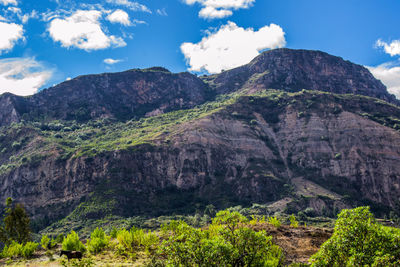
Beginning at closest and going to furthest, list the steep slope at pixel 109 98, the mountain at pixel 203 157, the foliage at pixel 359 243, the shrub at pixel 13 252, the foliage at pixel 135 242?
the foliage at pixel 359 243 → the foliage at pixel 135 242 → the shrub at pixel 13 252 → the mountain at pixel 203 157 → the steep slope at pixel 109 98

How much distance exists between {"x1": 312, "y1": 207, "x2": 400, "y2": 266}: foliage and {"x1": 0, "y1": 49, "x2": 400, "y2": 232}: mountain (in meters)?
73.4

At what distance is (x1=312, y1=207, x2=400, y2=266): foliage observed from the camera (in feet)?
53.4

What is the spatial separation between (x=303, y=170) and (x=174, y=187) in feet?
155

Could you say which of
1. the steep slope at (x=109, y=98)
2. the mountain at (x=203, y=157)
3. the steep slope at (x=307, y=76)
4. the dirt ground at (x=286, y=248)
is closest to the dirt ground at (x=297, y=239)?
the dirt ground at (x=286, y=248)

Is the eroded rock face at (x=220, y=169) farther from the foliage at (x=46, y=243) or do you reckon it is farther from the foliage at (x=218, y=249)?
the foliage at (x=218, y=249)

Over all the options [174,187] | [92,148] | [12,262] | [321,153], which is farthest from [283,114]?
[12,262]

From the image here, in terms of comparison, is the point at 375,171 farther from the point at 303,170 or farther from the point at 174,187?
the point at 174,187

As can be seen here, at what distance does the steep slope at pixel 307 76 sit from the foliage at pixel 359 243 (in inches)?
6516

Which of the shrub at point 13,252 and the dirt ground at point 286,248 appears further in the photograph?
the shrub at point 13,252

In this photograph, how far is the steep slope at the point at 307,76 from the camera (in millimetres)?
184125

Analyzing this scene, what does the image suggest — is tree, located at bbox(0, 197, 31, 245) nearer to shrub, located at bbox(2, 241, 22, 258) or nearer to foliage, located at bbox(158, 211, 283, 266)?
shrub, located at bbox(2, 241, 22, 258)

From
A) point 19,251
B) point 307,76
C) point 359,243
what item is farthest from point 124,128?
point 359,243

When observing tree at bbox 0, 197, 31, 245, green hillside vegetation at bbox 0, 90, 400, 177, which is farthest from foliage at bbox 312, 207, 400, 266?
green hillside vegetation at bbox 0, 90, 400, 177

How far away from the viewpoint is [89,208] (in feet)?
278
